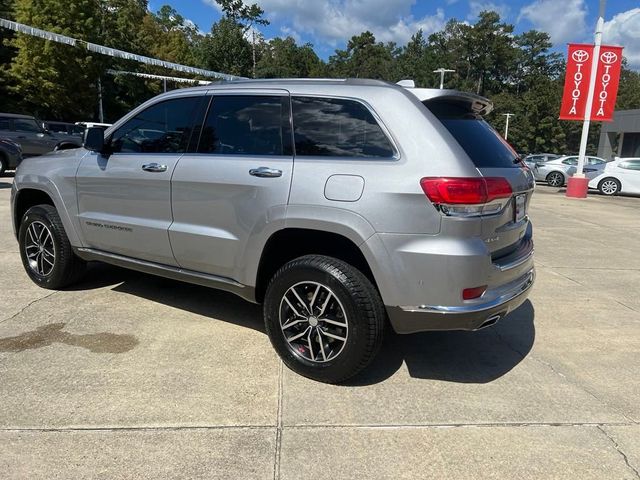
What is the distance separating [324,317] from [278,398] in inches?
22.5

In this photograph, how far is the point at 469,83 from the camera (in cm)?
8862

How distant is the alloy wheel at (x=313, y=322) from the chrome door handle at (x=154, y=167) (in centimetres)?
143

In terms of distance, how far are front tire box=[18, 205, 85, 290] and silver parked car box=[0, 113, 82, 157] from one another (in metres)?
12.6

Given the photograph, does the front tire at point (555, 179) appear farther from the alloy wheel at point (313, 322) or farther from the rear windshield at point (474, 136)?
the alloy wheel at point (313, 322)

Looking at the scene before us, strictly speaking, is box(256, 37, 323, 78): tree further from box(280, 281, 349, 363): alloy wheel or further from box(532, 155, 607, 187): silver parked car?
box(280, 281, 349, 363): alloy wheel

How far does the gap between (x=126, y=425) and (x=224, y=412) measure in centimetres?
54

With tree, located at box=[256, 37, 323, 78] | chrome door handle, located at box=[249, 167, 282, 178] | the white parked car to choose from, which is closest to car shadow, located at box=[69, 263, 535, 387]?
chrome door handle, located at box=[249, 167, 282, 178]

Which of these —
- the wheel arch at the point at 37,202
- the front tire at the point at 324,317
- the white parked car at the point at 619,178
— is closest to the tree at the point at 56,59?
the white parked car at the point at 619,178

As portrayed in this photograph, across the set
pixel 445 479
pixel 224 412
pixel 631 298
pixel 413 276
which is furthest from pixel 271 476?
pixel 631 298

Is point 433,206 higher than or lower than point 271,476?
higher

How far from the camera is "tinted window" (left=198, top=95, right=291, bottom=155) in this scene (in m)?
3.58

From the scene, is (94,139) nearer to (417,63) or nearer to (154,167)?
(154,167)

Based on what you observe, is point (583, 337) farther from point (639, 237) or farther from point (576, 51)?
point (576, 51)

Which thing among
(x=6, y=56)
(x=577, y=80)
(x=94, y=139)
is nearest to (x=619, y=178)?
(x=577, y=80)
